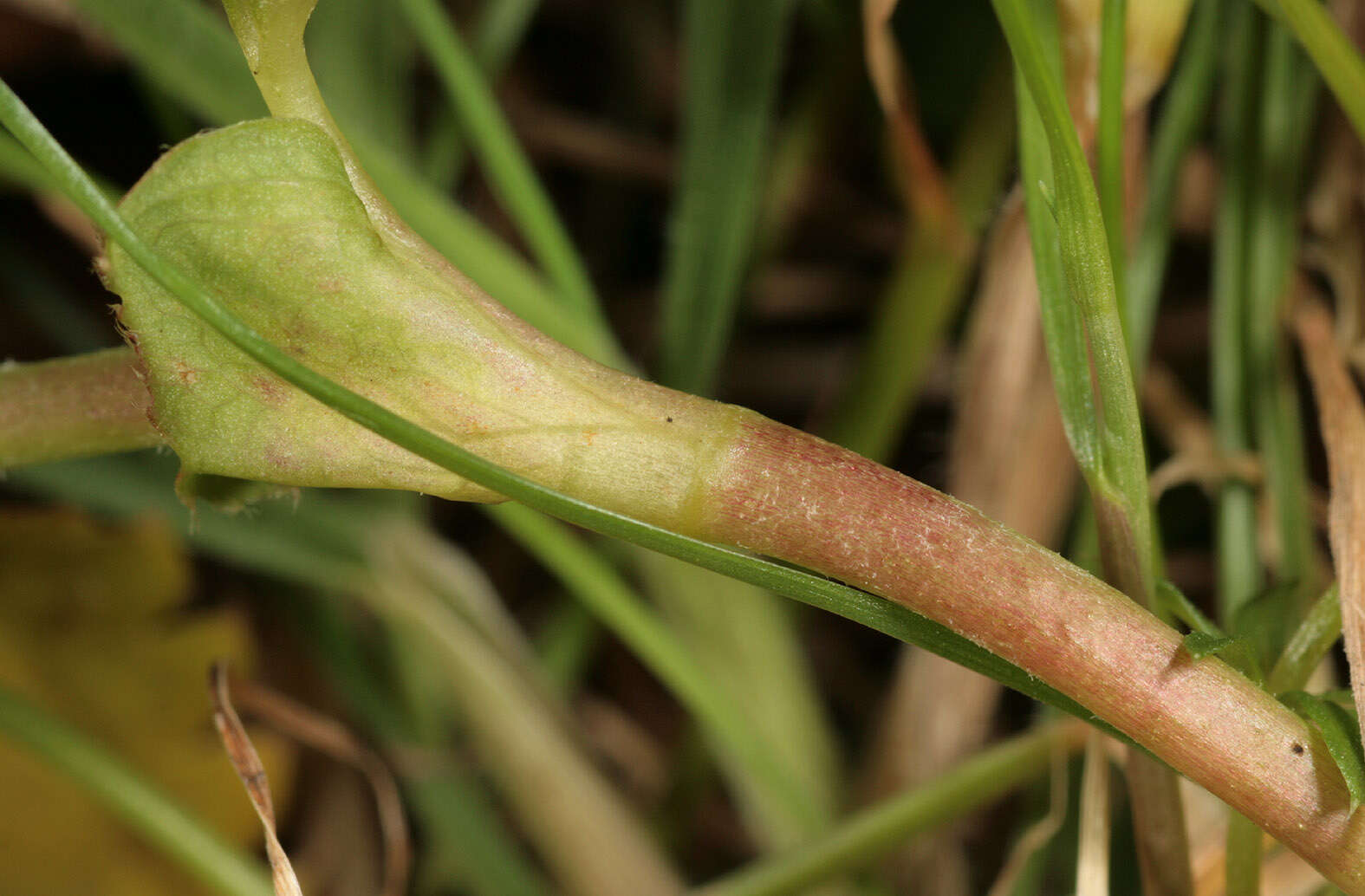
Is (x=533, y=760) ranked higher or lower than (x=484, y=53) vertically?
lower

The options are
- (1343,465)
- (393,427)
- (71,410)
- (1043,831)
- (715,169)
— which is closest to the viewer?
(393,427)

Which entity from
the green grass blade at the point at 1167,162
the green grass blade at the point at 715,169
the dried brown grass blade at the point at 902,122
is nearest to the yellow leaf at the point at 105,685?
the green grass blade at the point at 715,169

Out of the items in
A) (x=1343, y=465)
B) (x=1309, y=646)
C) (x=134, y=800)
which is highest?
(x=1343, y=465)

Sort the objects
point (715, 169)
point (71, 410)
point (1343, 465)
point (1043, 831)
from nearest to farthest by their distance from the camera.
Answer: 1. point (71, 410)
2. point (1343, 465)
3. point (1043, 831)
4. point (715, 169)

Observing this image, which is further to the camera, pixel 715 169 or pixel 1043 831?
pixel 715 169

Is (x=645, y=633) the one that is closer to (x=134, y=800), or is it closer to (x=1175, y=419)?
(x=134, y=800)

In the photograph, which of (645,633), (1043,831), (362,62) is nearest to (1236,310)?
(1043,831)

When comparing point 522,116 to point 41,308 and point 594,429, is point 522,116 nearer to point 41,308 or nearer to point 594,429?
point 41,308
